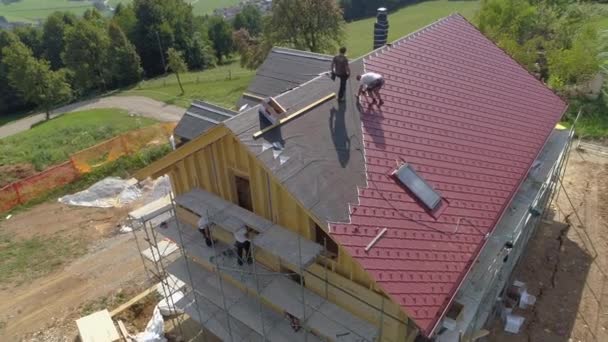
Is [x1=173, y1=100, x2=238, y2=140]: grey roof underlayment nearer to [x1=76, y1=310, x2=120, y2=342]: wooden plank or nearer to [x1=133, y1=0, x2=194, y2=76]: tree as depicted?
[x1=76, y1=310, x2=120, y2=342]: wooden plank

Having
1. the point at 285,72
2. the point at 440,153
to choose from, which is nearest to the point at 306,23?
the point at 285,72

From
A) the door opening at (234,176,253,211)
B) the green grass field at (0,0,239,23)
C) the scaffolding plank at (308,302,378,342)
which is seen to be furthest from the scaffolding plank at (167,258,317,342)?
the green grass field at (0,0,239,23)

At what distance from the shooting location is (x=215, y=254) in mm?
11344

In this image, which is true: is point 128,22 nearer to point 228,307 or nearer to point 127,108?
point 127,108

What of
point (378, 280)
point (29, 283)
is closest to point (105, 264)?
point (29, 283)

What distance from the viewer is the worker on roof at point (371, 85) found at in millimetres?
10836

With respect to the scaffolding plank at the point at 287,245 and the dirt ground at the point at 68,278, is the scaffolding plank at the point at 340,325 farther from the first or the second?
the dirt ground at the point at 68,278

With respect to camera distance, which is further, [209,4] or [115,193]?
[209,4]

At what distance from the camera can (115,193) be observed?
23.5 m

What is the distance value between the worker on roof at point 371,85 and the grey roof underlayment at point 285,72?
4.74m

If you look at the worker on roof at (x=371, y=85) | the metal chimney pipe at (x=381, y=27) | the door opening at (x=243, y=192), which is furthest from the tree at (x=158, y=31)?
the worker on roof at (x=371, y=85)

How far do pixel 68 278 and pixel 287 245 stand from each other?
1279cm

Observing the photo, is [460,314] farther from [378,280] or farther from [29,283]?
[29,283]

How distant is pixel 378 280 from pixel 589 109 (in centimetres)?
2847
